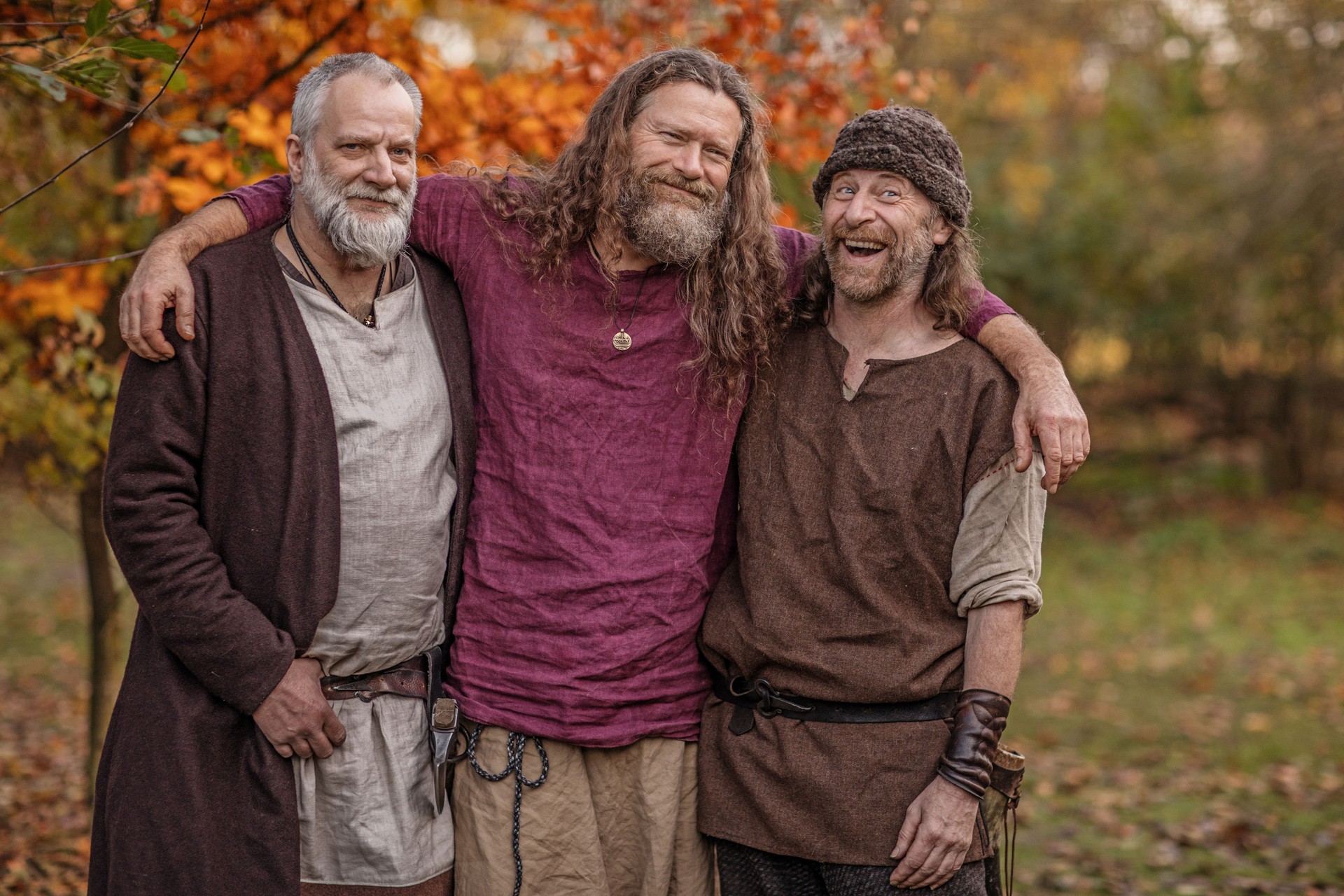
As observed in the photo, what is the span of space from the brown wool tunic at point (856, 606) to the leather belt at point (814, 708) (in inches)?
0.7

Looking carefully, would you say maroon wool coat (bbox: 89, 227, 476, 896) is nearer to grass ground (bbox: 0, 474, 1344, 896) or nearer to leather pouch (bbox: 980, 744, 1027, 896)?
leather pouch (bbox: 980, 744, 1027, 896)

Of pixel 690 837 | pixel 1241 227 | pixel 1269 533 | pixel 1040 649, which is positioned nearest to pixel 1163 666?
pixel 1040 649

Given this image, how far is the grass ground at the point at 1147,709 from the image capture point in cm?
517

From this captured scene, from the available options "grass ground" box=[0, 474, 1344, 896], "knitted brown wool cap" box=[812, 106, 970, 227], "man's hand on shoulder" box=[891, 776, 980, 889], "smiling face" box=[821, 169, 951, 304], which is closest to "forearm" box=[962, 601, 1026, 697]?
"man's hand on shoulder" box=[891, 776, 980, 889]

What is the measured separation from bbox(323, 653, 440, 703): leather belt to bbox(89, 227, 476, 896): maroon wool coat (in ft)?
0.49

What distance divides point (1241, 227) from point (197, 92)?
36.1ft

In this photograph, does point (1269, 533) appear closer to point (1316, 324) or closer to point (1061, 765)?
point (1316, 324)

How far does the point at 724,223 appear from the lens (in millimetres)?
3061

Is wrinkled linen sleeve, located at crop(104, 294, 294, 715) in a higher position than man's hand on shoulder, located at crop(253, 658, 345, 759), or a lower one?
higher

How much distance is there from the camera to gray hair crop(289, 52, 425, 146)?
2.68 meters

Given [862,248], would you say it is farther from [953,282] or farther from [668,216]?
[668,216]

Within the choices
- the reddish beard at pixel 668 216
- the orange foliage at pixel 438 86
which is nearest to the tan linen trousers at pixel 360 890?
the reddish beard at pixel 668 216

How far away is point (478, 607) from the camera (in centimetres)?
280

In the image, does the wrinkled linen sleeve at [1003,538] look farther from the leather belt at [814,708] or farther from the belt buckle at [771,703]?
the belt buckle at [771,703]
